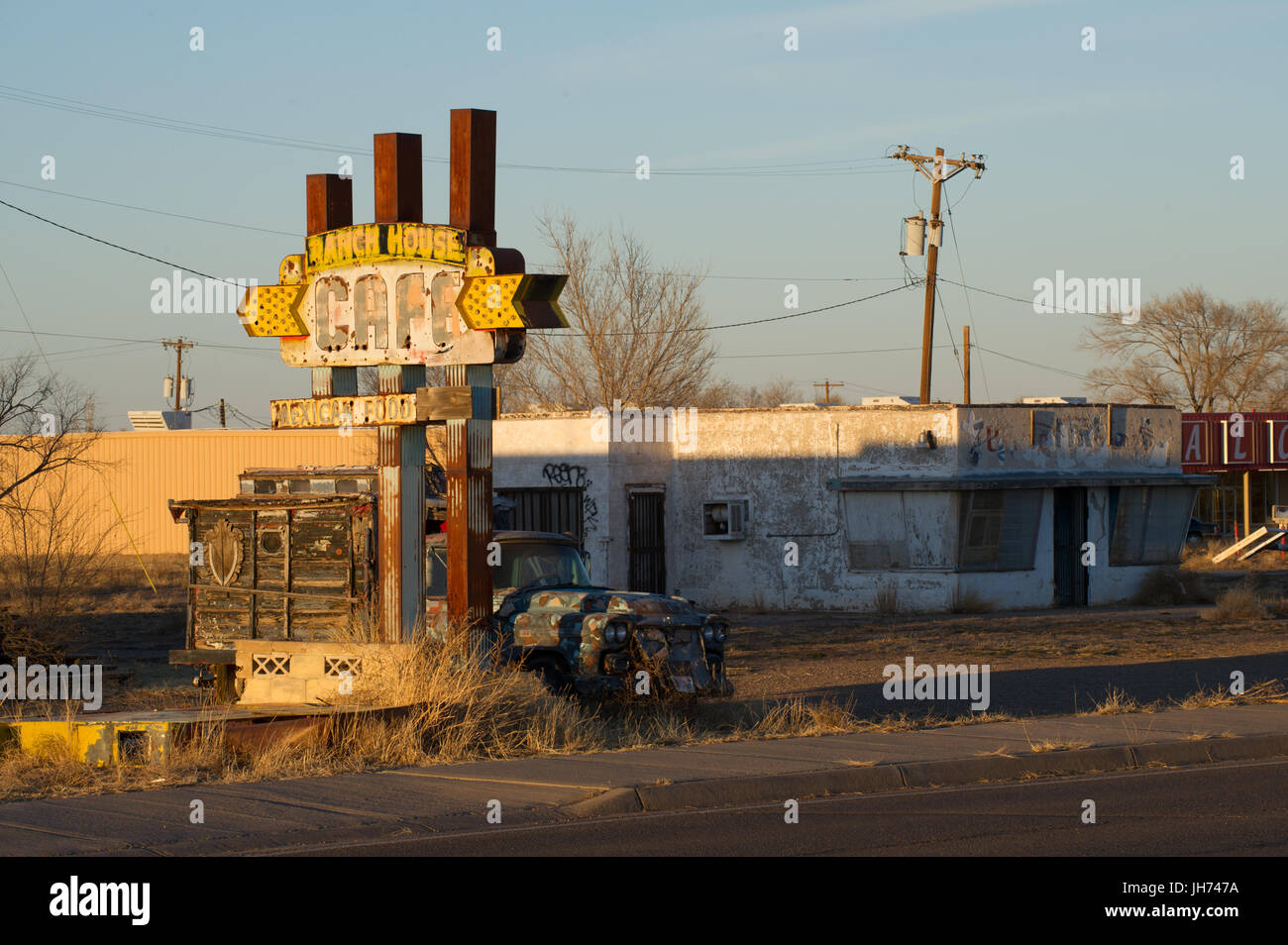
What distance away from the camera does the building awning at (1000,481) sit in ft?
93.4

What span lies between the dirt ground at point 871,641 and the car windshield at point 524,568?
3.17 metres

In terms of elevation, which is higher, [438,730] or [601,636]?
[601,636]

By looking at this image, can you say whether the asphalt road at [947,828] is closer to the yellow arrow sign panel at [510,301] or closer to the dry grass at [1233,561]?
the yellow arrow sign panel at [510,301]

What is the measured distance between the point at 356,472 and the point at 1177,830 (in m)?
10.0

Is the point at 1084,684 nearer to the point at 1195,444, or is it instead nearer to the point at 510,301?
the point at 510,301

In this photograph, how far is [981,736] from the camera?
12680 mm

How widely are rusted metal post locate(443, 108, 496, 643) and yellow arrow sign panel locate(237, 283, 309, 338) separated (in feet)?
6.32

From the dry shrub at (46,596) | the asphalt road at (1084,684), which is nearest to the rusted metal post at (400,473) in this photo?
the asphalt road at (1084,684)

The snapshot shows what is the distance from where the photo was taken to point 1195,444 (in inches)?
2069

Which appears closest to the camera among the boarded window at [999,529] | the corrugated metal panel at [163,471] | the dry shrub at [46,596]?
the dry shrub at [46,596]

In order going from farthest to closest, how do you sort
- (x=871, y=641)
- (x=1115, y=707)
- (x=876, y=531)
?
1. (x=876, y=531)
2. (x=871, y=641)
3. (x=1115, y=707)

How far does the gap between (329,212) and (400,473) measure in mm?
2766

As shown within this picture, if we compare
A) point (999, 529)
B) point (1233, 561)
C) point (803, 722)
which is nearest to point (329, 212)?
point (803, 722)
